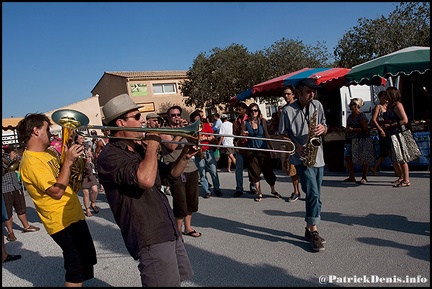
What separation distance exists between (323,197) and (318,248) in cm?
241

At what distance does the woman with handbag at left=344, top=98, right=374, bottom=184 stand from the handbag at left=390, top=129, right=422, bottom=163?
75cm

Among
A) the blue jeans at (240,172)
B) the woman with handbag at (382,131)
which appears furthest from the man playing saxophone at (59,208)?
the woman with handbag at (382,131)

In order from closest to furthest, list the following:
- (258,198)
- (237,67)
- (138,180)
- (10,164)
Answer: (138,180)
(10,164)
(258,198)
(237,67)

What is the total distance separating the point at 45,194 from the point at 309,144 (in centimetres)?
261

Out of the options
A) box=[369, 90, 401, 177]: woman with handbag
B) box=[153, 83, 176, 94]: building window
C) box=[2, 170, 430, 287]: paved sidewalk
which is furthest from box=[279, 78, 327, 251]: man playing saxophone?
box=[153, 83, 176, 94]: building window

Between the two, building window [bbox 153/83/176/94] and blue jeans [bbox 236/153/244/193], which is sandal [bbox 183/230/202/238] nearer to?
blue jeans [bbox 236/153/244/193]

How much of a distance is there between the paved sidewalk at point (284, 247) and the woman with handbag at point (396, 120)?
0.77 feet

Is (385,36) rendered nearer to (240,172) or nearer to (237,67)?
(237,67)

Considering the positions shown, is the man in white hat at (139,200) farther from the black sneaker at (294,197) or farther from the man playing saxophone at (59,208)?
the black sneaker at (294,197)

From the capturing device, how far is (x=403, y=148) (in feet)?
19.4

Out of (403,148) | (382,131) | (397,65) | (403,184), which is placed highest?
(397,65)

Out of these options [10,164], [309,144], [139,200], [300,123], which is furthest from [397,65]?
[10,164]

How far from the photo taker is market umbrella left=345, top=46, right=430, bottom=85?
6831 mm

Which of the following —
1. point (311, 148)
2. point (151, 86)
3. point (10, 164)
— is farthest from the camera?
point (151, 86)
